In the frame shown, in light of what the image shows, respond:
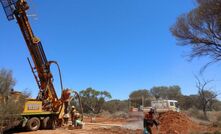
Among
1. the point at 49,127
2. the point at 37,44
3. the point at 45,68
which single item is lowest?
the point at 49,127

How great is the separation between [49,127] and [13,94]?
3772 mm

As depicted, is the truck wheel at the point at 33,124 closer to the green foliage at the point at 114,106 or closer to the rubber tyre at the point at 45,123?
the rubber tyre at the point at 45,123

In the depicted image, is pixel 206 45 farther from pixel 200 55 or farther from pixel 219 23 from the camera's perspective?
pixel 219 23

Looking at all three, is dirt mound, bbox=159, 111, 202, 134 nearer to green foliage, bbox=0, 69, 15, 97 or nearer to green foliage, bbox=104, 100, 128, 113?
green foliage, bbox=0, 69, 15, 97

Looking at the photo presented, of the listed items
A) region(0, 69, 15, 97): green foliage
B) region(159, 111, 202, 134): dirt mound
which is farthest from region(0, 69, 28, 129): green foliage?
region(159, 111, 202, 134): dirt mound

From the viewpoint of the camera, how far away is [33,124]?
22.4m

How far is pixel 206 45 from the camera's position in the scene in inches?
835

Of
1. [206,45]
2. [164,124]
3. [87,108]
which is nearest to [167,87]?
[87,108]

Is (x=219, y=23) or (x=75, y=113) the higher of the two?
(x=219, y=23)

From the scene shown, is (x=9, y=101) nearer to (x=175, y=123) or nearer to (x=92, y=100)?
(x=175, y=123)

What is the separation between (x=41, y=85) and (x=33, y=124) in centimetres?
313

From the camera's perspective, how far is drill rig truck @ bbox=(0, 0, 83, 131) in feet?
75.6

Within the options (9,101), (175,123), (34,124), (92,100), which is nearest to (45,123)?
(34,124)

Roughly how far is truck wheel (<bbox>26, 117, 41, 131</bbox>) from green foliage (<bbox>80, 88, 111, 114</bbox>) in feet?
160
